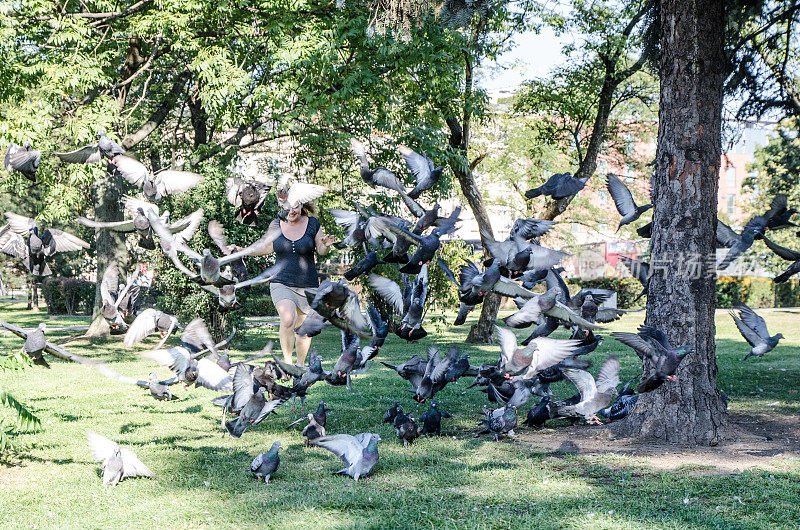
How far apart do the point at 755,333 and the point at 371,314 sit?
11.6ft

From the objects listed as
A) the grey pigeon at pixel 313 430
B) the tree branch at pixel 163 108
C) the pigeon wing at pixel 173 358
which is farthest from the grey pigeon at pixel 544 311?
the tree branch at pixel 163 108

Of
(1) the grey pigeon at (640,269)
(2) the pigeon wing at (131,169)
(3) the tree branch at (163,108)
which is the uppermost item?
(3) the tree branch at (163,108)

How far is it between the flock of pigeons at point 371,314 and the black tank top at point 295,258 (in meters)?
0.84

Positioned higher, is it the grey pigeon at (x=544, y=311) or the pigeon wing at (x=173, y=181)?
the pigeon wing at (x=173, y=181)

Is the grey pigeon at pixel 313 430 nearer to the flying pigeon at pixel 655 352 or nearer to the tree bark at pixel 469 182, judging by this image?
the flying pigeon at pixel 655 352

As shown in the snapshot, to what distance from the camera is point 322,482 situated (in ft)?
12.6

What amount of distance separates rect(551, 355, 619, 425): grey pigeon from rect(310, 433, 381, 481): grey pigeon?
1.56m

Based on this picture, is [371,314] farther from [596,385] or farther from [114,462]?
[114,462]

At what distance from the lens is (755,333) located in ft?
18.5

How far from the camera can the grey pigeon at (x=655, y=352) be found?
3900 millimetres

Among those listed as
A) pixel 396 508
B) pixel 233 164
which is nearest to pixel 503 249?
pixel 396 508

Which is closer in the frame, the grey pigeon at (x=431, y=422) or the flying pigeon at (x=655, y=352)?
the flying pigeon at (x=655, y=352)

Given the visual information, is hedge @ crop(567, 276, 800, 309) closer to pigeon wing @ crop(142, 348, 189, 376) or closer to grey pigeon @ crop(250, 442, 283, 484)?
pigeon wing @ crop(142, 348, 189, 376)

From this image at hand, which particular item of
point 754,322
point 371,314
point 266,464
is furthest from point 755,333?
point 266,464
